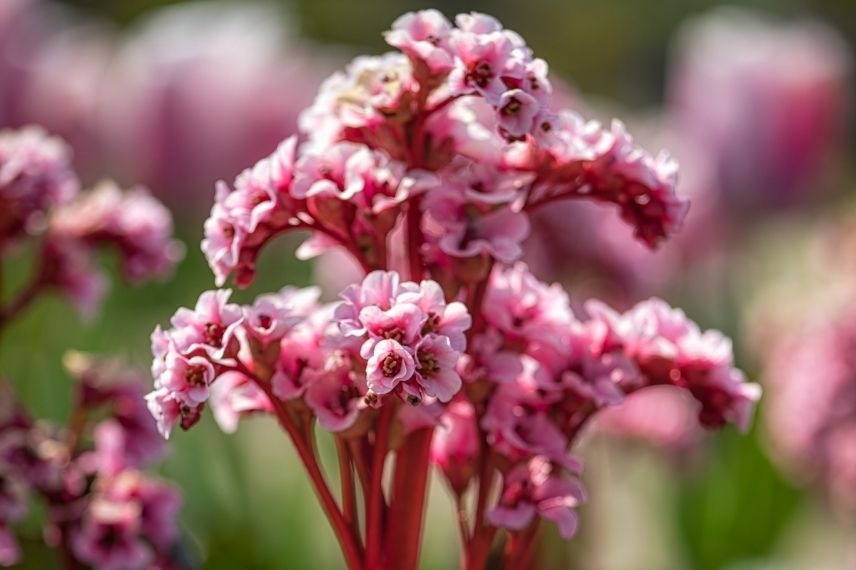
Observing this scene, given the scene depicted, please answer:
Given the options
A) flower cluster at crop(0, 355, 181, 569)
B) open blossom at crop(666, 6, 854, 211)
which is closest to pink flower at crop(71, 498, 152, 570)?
flower cluster at crop(0, 355, 181, 569)

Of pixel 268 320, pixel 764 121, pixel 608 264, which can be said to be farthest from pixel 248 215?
pixel 764 121

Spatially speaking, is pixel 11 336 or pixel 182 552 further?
pixel 11 336

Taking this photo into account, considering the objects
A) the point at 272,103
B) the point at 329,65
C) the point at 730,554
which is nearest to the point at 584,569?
the point at 730,554

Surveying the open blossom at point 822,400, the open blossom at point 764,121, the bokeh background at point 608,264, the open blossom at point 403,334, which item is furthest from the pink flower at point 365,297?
the open blossom at point 764,121

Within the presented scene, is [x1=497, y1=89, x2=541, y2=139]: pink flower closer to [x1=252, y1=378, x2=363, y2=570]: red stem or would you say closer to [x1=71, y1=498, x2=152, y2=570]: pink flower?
[x1=252, y1=378, x2=363, y2=570]: red stem

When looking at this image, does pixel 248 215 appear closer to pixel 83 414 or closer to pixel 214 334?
pixel 214 334

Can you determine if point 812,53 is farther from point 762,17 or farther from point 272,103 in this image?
point 762,17
